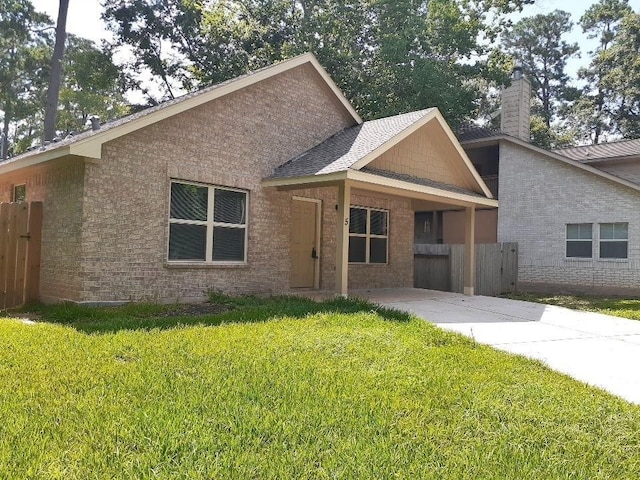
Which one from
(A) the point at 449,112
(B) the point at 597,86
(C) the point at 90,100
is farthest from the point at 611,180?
(C) the point at 90,100

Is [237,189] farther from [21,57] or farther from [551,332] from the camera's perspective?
[21,57]

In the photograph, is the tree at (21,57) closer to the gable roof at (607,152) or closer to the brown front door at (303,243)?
the brown front door at (303,243)

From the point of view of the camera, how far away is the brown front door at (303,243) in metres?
11.8

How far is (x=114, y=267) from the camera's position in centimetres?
866

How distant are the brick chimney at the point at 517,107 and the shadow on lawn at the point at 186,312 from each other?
Answer: 14.7 metres

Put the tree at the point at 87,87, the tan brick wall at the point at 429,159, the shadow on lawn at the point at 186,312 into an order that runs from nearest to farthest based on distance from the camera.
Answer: the shadow on lawn at the point at 186,312
the tan brick wall at the point at 429,159
the tree at the point at 87,87

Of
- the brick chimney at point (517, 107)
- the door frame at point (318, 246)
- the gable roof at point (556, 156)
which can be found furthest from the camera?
the brick chimney at point (517, 107)

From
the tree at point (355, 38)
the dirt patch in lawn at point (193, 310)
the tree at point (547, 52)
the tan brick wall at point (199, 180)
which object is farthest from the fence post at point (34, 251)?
the tree at point (547, 52)

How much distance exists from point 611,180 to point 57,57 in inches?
1032

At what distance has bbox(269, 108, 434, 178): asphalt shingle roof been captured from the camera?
10.0 metres

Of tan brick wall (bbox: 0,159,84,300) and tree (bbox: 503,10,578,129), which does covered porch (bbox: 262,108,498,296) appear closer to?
tan brick wall (bbox: 0,159,84,300)

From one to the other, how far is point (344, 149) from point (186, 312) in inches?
206

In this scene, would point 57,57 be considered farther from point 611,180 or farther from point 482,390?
point 482,390

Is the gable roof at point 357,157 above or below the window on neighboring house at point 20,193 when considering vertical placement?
above
